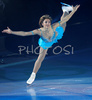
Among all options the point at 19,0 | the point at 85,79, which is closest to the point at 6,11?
the point at 19,0

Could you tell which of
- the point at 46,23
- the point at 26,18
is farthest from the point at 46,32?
the point at 26,18

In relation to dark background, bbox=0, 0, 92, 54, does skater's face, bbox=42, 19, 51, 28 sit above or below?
below

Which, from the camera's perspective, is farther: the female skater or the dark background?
the dark background

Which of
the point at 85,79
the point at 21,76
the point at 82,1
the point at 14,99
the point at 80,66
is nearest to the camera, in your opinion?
the point at 14,99

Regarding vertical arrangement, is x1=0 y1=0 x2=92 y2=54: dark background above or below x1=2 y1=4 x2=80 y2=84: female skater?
above

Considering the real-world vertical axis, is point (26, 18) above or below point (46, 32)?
above

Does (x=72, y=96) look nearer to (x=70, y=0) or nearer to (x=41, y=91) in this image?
(x=41, y=91)

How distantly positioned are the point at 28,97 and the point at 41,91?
36cm

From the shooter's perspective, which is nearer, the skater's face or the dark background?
the skater's face

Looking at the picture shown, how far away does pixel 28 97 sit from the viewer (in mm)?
3924

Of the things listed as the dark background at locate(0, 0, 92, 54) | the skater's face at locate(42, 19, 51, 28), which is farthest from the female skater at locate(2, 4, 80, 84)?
the dark background at locate(0, 0, 92, 54)

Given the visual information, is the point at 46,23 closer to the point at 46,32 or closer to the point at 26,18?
the point at 46,32

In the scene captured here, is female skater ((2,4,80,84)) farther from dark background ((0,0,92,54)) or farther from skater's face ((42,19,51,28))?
dark background ((0,0,92,54))

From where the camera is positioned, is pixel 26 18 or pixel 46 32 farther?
pixel 26 18
